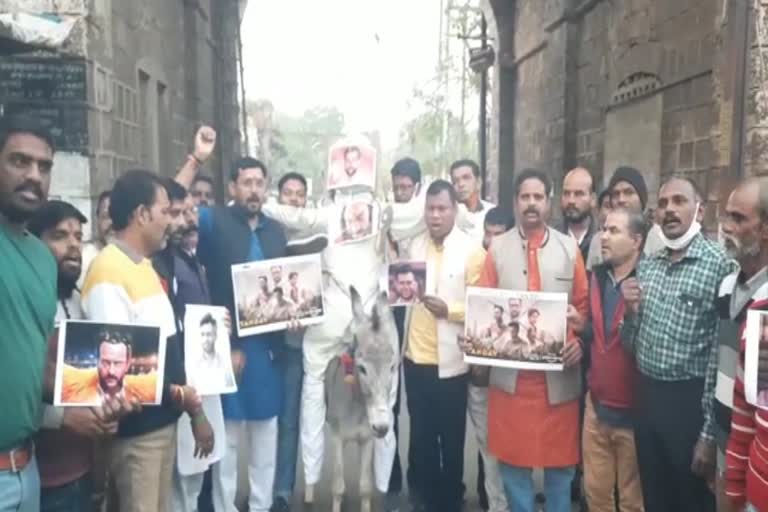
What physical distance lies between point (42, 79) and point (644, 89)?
235 inches

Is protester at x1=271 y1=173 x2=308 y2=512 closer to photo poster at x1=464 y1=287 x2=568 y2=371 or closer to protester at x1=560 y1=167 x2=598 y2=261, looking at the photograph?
photo poster at x1=464 y1=287 x2=568 y2=371

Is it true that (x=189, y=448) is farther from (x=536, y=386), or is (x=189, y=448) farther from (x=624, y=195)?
(x=624, y=195)

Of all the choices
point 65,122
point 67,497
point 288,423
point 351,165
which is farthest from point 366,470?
point 65,122

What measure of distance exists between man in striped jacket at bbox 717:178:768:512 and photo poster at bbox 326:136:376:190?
2619 millimetres

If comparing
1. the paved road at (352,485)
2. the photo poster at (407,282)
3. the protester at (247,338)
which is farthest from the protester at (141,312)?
the paved road at (352,485)

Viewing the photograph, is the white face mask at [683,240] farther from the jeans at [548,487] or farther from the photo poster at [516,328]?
the jeans at [548,487]

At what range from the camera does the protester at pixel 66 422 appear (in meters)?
2.88

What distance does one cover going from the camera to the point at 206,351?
11.9 feet

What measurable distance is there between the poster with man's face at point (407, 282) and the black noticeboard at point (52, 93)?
294 centimetres

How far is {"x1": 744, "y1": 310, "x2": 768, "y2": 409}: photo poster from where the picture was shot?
103 inches

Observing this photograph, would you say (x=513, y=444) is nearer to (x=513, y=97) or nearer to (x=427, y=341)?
(x=427, y=341)

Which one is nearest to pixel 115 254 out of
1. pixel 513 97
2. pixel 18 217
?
pixel 18 217

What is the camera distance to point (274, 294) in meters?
4.56

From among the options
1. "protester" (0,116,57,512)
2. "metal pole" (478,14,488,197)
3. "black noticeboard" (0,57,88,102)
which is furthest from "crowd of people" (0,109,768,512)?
"metal pole" (478,14,488,197)
